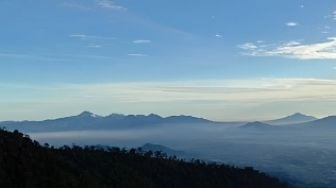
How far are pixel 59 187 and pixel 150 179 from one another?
Answer: 59641mm

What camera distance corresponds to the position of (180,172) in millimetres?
191750

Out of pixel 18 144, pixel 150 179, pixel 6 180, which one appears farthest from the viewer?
pixel 150 179

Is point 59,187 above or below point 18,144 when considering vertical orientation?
below

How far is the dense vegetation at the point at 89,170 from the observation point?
4427 inches

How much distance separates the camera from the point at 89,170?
155750 mm

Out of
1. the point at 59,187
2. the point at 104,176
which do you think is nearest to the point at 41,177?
the point at 59,187

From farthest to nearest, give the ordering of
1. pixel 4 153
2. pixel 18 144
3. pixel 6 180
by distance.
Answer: pixel 18 144
pixel 4 153
pixel 6 180

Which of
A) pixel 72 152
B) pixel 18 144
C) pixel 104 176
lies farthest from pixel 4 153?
pixel 72 152

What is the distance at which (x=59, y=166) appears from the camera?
127 metres

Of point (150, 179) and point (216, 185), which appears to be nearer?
point (150, 179)

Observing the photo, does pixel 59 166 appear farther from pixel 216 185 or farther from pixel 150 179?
pixel 216 185

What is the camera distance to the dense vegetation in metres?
112

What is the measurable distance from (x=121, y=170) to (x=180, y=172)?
103ft

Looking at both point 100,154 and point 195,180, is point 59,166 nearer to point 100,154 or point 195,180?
point 100,154
